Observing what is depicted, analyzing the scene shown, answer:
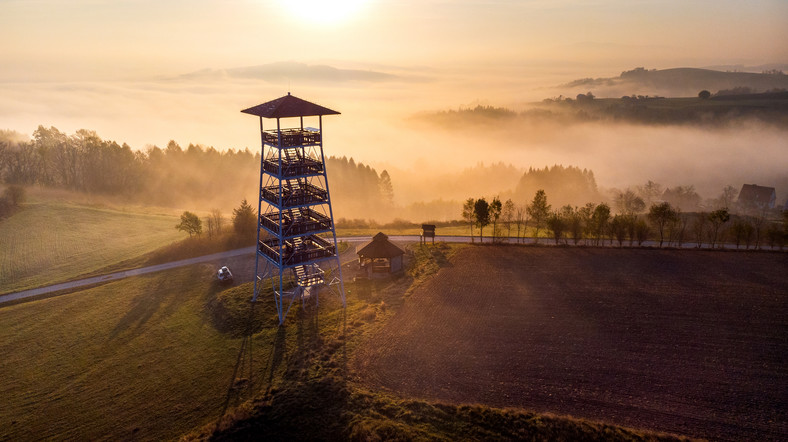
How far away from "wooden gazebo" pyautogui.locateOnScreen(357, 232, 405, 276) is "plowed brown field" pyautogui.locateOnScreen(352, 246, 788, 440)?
6.37 meters

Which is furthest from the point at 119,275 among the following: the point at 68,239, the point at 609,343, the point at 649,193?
the point at 649,193

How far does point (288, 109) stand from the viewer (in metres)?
39.9

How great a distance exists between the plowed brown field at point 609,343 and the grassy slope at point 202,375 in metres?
2.48

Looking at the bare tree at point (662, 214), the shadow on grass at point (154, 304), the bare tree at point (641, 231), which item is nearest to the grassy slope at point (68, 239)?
the shadow on grass at point (154, 304)

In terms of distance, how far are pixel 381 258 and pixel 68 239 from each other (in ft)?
Result: 173

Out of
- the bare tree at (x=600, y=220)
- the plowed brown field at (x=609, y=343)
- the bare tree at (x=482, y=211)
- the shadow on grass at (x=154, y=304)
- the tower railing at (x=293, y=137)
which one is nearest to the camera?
the plowed brown field at (x=609, y=343)

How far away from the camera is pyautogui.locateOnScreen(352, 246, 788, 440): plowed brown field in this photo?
2925 centimetres

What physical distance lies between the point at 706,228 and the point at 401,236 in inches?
2035

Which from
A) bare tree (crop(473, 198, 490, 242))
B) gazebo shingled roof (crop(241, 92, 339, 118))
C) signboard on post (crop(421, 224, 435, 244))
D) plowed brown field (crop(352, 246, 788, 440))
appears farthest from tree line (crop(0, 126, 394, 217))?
plowed brown field (crop(352, 246, 788, 440))

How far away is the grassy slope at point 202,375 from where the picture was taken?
2786 centimetres

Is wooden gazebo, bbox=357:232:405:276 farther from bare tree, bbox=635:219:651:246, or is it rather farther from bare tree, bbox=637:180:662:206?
bare tree, bbox=637:180:662:206

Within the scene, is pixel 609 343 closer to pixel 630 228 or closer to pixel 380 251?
pixel 380 251

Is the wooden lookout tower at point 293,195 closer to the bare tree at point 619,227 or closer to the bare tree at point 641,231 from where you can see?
the bare tree at point 619,227

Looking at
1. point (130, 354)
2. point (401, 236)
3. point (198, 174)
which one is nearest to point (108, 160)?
point (198, 174)
